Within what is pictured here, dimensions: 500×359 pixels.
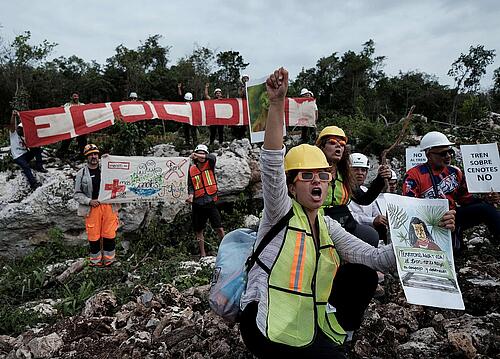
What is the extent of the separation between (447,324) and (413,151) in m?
3.77

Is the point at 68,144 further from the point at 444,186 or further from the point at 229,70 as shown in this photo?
the point at 229,70

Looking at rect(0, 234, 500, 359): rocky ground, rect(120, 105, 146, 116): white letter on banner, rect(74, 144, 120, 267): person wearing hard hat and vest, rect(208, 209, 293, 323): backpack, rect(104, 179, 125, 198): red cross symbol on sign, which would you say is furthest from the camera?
rect(120, 105, 146, 116): white letter on banner

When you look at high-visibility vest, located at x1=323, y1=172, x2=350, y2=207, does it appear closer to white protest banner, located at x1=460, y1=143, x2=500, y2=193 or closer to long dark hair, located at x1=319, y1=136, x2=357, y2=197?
long dark hair, located at x1=319, y1=136, x2=357, y2=197

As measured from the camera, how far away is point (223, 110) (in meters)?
10.2

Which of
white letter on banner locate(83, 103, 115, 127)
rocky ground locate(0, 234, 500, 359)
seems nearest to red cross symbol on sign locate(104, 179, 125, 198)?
rocky ground locate(0, 234, 500, 359)

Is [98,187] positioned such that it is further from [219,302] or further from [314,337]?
[314,337]

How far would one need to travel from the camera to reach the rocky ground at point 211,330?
9.71 ft

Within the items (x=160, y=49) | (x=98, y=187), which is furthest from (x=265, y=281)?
(x=160, y=49)

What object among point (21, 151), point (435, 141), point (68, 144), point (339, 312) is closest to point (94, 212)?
point (21, 151)

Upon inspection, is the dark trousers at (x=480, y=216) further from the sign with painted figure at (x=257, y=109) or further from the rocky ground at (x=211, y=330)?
the sign with painted figure at (x=257, y=109)

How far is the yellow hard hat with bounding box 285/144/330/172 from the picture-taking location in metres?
2.09

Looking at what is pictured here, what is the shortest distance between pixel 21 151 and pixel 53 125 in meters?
0.80

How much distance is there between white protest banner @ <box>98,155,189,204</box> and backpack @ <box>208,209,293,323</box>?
15.0 feet

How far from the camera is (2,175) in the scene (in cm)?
822
